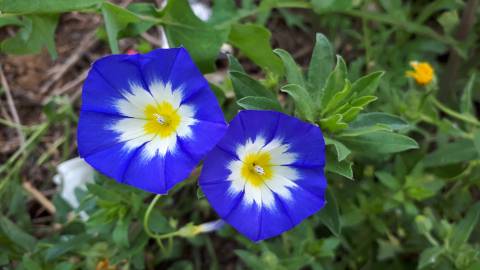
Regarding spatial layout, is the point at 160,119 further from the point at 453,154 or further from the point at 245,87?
the point at 453,154

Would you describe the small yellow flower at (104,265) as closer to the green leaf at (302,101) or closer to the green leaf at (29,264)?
the green leaf at (29,264)

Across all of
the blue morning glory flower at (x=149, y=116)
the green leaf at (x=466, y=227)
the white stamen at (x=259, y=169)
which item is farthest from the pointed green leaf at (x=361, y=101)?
the green leaf at (x=466, y=227)

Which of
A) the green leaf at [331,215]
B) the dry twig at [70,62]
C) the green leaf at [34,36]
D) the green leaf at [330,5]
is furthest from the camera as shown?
the dry twig at [70,62]

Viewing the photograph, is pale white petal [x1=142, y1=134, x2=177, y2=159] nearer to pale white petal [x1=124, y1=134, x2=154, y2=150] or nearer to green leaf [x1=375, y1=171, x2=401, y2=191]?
pale white petal [x1=124, y1=134, x2=154, y2=150]

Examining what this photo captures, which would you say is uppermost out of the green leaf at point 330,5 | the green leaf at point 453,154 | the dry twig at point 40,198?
the green leaf at point 330,5

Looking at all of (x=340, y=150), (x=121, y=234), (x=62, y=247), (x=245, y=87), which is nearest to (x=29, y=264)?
(x=62, y=247)

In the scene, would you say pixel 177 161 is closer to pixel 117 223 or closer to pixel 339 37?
pixel 117 223
